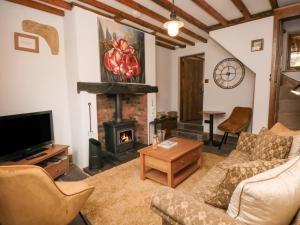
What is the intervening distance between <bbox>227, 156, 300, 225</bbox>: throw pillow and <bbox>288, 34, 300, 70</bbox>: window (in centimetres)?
383

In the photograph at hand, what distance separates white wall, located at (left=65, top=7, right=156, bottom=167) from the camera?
9.06 ft

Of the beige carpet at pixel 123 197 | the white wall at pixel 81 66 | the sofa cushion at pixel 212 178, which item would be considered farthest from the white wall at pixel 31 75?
the sofa cushion at pixel 212 178

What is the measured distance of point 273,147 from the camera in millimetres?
1787

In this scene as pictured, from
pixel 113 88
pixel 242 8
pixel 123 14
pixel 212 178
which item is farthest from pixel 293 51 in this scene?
pixel 113 88

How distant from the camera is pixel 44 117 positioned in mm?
2494

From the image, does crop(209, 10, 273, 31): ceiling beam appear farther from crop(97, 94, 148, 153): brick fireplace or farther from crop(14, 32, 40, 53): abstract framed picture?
crop(14, 32, 40, 53): abstract framed picture

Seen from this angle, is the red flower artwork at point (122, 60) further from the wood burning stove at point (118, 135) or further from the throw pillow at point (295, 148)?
the throw pillow at point (295, 148)

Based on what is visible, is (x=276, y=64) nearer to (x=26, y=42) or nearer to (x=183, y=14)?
(x=183, y=14)

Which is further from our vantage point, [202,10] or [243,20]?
[243,20]

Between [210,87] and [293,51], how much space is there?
1841mm

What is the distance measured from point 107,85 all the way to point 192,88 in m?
3.43

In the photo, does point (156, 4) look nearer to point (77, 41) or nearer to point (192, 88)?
point (77, 41)

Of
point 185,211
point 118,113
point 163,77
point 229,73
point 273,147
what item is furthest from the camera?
point 163,77

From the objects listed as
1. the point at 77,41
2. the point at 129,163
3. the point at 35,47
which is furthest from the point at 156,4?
the point at 129,163
